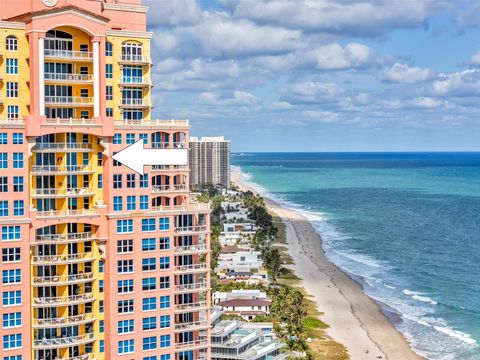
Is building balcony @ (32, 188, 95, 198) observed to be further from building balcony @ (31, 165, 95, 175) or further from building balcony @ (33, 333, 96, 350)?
building balcony @ (33, 333, 96, 350)

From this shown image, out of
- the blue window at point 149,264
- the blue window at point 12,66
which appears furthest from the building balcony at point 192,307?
the blue window at point 12,66

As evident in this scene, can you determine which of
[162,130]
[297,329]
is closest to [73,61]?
[162,130]

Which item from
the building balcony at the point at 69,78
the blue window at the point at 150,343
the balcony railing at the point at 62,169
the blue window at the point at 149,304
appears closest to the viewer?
the balcony railing at the point at 62,169

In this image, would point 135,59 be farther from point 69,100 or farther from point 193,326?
point 193,326

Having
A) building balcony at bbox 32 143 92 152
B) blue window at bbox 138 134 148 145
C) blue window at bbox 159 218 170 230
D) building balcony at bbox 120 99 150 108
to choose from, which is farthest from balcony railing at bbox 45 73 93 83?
blue window at bbox 159 218 170 230

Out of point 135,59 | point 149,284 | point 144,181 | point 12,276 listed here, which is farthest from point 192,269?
point 135,59

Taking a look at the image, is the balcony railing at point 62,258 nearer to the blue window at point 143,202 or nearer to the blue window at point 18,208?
the blue window at point 18,208

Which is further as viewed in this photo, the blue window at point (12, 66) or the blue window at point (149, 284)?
the blue window at point (149, 284)
